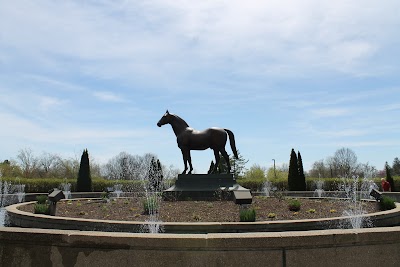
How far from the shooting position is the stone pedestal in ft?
43.3

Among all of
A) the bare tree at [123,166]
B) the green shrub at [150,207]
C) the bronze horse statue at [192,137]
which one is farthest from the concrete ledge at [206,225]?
the bare tree at [123,166]

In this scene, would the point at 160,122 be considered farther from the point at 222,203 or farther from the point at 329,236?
the point at 329,236

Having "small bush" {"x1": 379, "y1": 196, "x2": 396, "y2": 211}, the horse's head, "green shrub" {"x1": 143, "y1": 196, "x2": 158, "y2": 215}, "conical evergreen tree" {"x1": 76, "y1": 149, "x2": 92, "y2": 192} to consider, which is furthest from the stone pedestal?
"conical evergreen tree" {"x1": 76, "y1": 149, "x2": 92, "y2": 192}

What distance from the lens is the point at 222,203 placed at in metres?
11.9

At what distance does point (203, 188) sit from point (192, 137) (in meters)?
2.09

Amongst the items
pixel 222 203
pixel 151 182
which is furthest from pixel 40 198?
pixel 151 182

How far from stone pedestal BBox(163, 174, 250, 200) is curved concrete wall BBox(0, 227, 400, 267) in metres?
→ 9.09

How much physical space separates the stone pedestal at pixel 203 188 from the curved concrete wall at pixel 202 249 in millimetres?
9089

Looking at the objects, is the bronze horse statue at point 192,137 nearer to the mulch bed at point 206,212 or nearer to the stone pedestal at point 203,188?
the stone pedestal at point 203,188

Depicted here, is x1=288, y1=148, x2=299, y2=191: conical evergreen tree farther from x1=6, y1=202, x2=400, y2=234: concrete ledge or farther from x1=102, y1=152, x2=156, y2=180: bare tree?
x1=102, y1=152, x2=156, y2=180: bare tree

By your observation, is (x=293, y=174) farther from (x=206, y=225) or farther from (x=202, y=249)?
(x=202, y=249)

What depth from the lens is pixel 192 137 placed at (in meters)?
14.1

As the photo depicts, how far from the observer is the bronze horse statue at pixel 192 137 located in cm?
1413

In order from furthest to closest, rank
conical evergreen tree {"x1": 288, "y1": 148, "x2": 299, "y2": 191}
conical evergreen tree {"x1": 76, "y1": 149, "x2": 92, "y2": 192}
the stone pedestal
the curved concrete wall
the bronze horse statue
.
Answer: conical evergreen tree {"x1": 76, "y1": 149, "x2": 92, "y2": 192}, conical evergreen tree {"x1": 288, "y1": 148, "x2": 299, "y2": 191}, the bronze horse statue, the stone pedestal, the curved concrete wall
